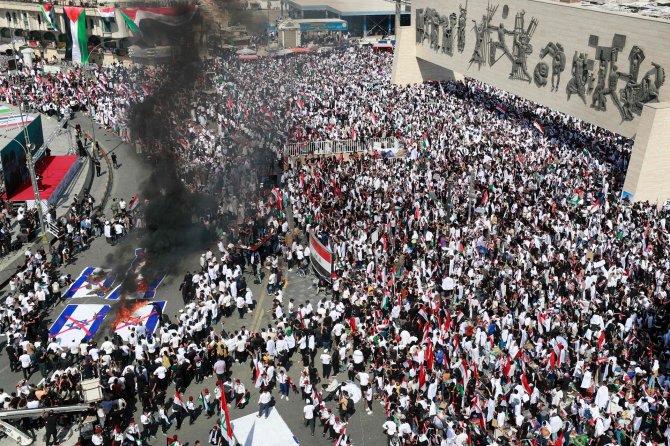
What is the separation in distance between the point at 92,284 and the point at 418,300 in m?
12.2

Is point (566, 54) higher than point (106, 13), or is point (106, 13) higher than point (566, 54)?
point (566, 54)

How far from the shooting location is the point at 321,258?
24406mm

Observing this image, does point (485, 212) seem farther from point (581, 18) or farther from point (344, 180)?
point (581, 18)

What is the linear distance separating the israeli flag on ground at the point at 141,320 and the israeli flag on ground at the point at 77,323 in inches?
34.6

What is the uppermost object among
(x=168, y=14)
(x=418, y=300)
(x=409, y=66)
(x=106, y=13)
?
(x=168, y=14)

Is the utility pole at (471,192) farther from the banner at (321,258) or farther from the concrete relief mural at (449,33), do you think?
the concrete relief mural at (449,33)

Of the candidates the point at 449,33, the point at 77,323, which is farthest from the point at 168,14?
the point at 449,33

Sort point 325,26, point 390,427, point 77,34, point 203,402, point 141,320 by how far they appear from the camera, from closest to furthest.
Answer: point 390,427 < point 203,402 < point 141,320 < point 77,34 < point 325,26

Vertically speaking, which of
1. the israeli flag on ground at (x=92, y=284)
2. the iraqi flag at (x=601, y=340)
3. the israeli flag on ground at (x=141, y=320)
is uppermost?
the iraqi flag at (x=601, y=340)

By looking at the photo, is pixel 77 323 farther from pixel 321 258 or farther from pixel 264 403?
pixel 264 403

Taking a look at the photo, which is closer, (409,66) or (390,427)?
(390,427)

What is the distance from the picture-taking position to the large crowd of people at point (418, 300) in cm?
1738

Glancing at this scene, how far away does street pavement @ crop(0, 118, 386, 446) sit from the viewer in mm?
17656

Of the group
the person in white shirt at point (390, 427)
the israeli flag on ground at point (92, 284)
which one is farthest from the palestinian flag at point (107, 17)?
the person in white shirt at point (390, 427)
